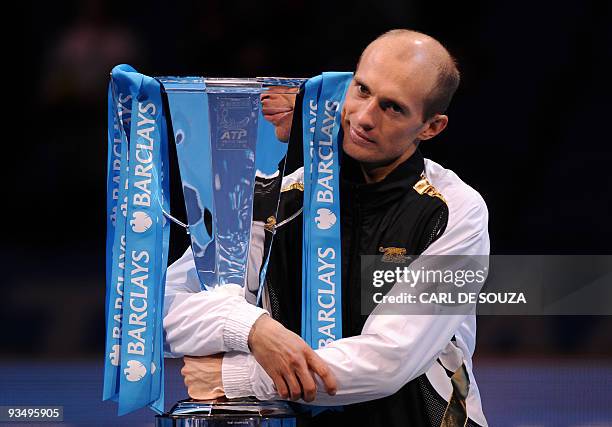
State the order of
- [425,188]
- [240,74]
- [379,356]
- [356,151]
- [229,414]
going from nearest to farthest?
1. [229,414]
2. [379,356]
3. [356,151]
4. [425,188]
5. [240,74]

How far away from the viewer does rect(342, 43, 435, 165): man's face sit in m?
2.20

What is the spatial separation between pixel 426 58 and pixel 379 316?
20.0 inches

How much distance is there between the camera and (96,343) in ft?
13.3

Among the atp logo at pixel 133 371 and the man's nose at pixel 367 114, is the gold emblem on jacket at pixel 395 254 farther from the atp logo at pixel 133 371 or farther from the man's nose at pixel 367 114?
the atp logo at pixel 133 371

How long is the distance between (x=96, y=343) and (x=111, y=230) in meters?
1.89

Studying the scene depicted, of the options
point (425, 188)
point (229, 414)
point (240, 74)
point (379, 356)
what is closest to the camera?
point (229, 414)

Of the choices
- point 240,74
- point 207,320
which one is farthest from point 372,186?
point 240,74

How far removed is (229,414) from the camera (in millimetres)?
2035

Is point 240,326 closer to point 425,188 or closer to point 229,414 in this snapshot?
point 229,414

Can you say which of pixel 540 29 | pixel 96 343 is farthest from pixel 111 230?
pixel 540 29

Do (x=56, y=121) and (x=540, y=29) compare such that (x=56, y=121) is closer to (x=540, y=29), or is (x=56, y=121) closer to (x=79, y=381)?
(x=79, y=381)

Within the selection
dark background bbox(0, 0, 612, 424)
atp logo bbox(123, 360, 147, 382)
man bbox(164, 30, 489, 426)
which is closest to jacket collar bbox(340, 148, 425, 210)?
man bbox(164, 30, 489, 426)

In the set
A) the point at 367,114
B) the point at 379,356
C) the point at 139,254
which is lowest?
the point at 379,356

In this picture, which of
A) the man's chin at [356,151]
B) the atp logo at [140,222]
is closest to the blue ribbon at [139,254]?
the atp logo at [140,222]
